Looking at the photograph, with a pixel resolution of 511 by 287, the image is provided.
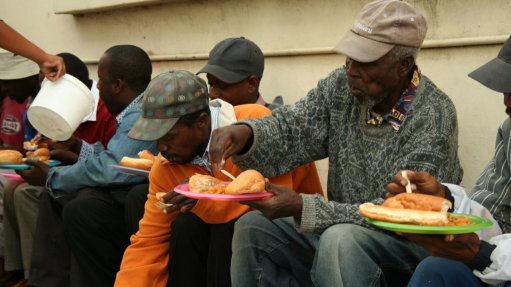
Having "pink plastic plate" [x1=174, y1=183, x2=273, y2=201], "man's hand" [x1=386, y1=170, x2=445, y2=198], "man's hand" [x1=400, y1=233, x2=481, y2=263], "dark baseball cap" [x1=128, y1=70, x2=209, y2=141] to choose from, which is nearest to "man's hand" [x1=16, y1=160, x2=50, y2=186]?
"dark baseball cap" [x1=128, y1=70, x2=209, y2=141]

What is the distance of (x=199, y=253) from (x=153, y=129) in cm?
72

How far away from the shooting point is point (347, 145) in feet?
11.5

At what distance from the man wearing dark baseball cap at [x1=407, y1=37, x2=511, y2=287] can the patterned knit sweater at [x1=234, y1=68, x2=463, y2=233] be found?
10.3 inches

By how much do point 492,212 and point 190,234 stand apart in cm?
143

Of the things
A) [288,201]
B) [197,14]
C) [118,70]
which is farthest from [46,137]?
[288,201]

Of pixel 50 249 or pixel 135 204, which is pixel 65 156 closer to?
pixel 50 249

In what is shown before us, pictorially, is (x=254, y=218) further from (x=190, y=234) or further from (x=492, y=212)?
(x=492, y=212)

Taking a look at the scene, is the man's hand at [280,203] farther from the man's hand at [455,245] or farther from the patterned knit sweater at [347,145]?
the man's hand at [455,245]

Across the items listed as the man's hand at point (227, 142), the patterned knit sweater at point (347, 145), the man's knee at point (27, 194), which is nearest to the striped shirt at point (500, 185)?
the patterned knit sweater at point (347, 145)

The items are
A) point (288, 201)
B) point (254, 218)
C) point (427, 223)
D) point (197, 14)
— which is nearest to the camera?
point (427, 223)

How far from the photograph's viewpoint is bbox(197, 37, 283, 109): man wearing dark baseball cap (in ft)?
15.9

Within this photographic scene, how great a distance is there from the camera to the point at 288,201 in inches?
122

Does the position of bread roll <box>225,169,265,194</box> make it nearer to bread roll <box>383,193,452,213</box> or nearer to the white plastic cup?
bread roll <box>383,193,452,213</box>

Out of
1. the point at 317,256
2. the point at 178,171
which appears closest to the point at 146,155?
the point at 178,171
